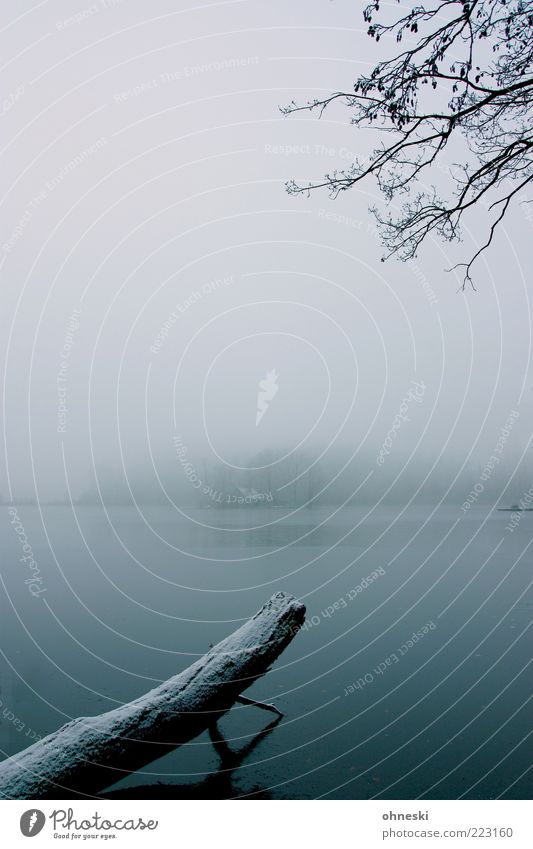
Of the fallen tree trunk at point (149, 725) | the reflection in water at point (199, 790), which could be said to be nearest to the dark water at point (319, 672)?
the reflection in water at point (199, 790)

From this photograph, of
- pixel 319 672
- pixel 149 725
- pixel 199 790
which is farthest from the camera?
pixel 319 672

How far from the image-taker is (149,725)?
7.52 metres

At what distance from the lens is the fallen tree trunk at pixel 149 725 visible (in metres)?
6.70

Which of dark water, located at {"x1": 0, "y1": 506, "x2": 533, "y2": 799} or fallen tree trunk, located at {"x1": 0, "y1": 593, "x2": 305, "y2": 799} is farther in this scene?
dark water, located at {"x1": 0, "y1": 506, "x2": 533, "y2": 799}

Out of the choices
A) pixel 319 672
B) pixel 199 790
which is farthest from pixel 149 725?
pixel 319 672

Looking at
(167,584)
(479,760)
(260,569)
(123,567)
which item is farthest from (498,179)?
(123,567)

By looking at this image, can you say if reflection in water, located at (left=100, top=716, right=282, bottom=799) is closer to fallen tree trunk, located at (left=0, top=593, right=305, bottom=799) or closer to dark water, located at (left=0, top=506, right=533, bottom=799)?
dark water, located at (left=0, top=506, right=533, bottom=799)

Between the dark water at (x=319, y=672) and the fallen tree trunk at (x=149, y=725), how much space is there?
29.8 inches

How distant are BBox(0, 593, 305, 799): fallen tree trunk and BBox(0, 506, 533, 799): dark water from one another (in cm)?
76

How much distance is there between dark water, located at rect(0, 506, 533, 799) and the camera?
8297mm

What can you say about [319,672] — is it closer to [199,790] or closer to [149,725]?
[199,790]

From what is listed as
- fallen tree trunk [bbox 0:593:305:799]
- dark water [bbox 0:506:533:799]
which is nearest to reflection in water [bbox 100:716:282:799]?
dark water [bbox 0:506:533:799]

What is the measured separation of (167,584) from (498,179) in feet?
79.2

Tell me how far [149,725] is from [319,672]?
641 centimetres
